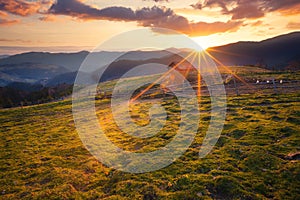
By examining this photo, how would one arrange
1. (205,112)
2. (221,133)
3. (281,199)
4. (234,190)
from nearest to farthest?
(281,199) → (234,190) → (221,133) → (205,112)

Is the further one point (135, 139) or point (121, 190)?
point (135, 139)

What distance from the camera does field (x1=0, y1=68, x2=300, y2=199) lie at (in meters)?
12.0

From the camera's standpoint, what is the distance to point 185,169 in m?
14.5

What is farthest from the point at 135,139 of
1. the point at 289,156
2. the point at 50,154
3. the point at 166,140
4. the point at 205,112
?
the point at 289,156

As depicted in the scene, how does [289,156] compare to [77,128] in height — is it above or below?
above

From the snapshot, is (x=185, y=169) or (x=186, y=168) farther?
(x=186, y=168)

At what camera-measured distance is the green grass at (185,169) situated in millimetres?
11992

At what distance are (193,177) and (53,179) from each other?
10.1 meters

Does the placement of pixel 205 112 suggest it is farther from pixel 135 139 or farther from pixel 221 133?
pixel 135 139

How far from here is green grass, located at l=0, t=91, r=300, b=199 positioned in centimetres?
1199

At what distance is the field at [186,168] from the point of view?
11992 mm

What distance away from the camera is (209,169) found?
14.2m

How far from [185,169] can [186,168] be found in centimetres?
16

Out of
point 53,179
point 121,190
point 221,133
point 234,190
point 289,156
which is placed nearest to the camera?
point 234,190
